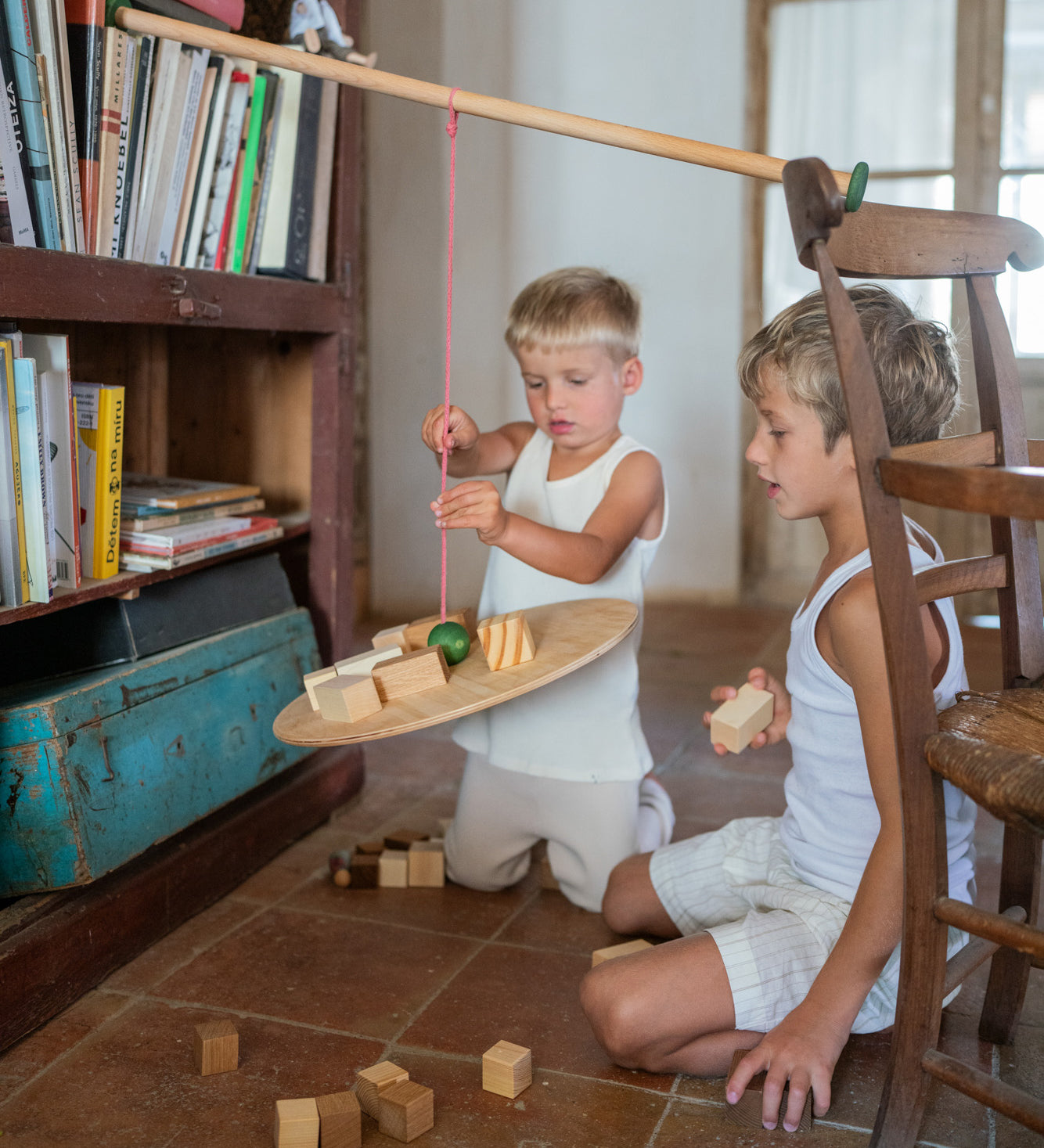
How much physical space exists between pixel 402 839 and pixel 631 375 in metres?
0.95

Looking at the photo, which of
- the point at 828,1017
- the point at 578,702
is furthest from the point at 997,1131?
the point at 578,702

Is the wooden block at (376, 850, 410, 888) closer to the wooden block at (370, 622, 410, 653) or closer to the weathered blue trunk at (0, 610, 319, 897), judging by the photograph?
the weathered blue trunk at (0, 610, 319, 897)

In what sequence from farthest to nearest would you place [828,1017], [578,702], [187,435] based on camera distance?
[187,435] < [578,702] < [828,1017]

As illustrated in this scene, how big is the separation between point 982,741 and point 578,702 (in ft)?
3.34

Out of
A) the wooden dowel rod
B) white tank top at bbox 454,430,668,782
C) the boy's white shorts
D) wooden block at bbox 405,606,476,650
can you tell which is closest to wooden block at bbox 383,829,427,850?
white tank top at bbox 454,430,668,782

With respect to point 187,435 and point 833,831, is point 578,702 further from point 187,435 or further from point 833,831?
point 187,435

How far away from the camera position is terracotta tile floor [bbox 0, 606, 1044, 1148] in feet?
4.64

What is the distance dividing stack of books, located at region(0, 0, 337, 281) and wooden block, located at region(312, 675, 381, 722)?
723 mm

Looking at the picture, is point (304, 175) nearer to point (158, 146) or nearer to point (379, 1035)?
point (158, 146)

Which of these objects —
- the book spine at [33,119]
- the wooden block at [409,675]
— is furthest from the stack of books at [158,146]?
the wooden block at [409,675]

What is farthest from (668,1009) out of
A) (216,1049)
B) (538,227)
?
(538,227)

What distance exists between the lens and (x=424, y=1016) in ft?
5.47

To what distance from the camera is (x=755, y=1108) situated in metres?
1.40

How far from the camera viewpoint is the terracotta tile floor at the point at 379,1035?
142cm
